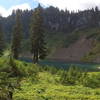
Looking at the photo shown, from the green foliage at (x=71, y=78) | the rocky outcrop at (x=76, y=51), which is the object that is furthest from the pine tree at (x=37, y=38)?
the rocky outcrop at (x=76, y=51)

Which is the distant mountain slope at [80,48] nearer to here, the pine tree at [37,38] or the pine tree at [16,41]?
the pine tree at [16,41]

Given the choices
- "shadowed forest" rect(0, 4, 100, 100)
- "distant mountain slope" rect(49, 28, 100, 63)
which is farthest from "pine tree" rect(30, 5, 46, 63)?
"distant mountain slope" rect(49, 28, 100, 63)

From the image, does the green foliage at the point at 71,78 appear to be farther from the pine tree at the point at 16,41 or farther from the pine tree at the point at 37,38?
the pine tree at the point at 16,41

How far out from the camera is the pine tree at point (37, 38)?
51125 mm

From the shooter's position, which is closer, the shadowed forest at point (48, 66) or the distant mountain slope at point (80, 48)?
the shadowed forest at point (48, 66)

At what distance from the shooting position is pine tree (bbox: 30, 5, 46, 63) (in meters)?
51.1

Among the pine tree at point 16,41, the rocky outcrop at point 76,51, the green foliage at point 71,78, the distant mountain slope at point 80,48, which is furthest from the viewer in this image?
the rocky outcrop at point 76,51

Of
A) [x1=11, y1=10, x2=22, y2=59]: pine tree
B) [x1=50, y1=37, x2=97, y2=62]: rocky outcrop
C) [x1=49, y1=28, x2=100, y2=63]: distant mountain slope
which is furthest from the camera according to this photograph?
[x1=50, y1=37, x2=97, y2=62]: rocky outcrop

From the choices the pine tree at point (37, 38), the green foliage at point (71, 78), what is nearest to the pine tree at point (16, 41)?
the pine tree at point (37, 38)

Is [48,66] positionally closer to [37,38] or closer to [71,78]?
[71,78]

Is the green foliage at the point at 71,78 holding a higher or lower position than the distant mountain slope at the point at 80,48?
lower

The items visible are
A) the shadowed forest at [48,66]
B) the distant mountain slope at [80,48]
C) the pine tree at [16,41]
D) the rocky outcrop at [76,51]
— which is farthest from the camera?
the rocky outcrop at [76,51]

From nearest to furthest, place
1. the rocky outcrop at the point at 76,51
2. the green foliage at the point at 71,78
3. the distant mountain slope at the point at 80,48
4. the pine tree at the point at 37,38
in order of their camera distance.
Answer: the green foliage at the point at 71,78
the pine tree at the point at 37,38
the distant mountain slope at the point at 80,48
the rocky outcrop at the point at 76,51

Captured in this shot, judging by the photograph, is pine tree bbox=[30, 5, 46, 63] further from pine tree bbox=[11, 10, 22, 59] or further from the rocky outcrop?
the rocky outcrop
